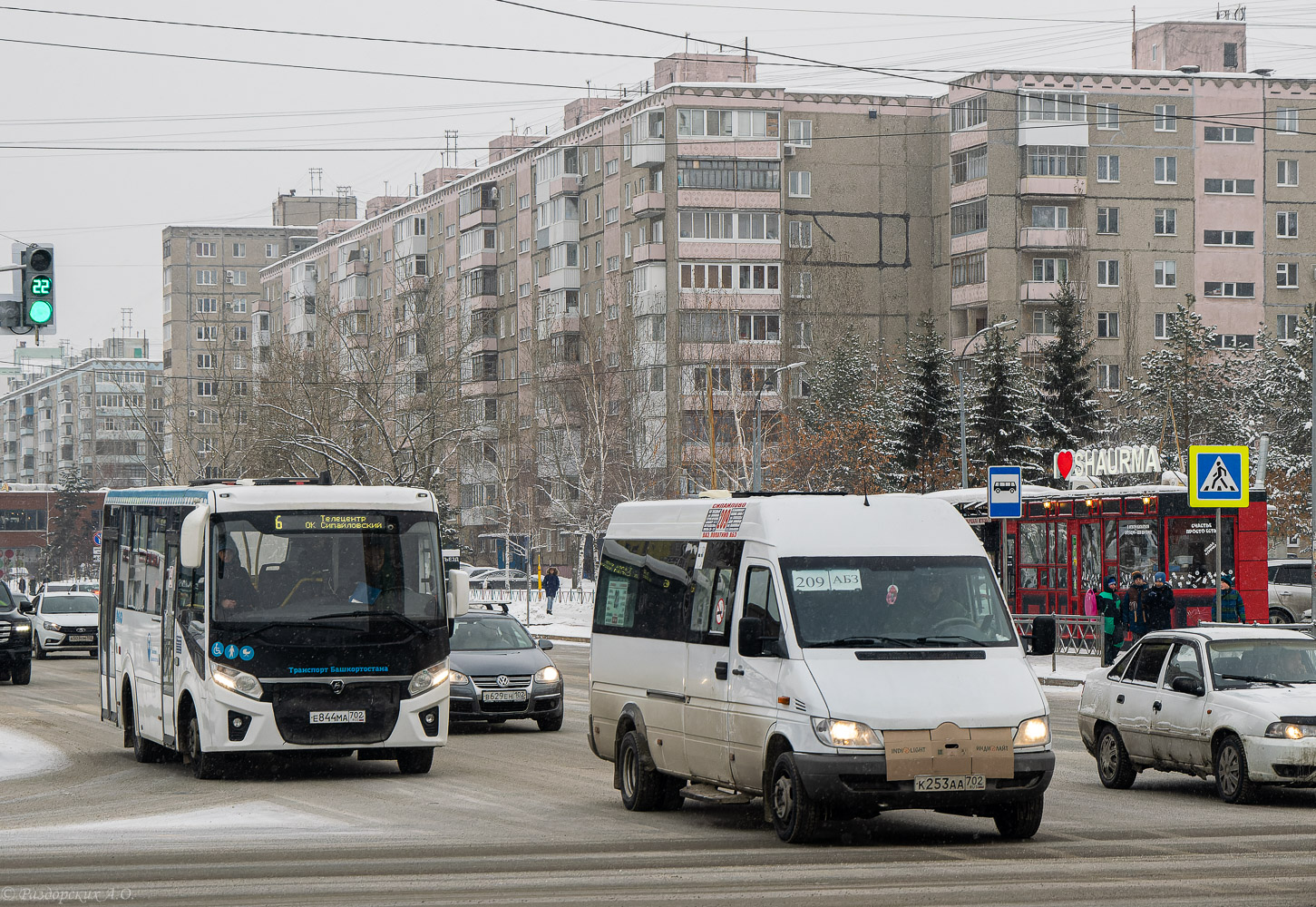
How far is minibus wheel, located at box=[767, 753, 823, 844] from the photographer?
11.7m

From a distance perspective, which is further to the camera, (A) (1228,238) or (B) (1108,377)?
(A) (1228,238)

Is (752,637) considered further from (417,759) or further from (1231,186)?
(1231,186)

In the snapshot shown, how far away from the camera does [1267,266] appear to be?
91.3 m

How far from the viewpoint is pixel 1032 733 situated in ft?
38.9

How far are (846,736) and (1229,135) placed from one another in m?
84.5

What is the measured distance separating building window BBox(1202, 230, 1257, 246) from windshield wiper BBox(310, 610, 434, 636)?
7902 centimetres

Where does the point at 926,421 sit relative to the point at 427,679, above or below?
above

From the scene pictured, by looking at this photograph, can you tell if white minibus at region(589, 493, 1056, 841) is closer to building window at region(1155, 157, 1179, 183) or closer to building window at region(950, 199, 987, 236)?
building window at region(950, 199, 987, 236)

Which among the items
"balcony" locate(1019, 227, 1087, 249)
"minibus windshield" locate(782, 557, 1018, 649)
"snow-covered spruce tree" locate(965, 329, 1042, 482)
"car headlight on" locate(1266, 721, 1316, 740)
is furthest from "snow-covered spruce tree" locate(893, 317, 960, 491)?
"minibus windshield" locate(782, 557, 1018, 649)

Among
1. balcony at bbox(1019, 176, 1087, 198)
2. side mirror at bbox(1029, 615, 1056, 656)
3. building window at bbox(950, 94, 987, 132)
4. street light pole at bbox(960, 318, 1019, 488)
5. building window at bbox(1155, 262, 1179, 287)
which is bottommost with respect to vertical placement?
side mirror at bbox(1029, 615, 1056, 656)

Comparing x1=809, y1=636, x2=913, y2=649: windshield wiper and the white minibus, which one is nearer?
the white minibus

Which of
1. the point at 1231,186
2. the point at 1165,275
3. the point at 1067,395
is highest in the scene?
Answer: the point at 1231,186

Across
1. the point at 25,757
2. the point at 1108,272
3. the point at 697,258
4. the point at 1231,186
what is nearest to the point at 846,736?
the point at 25,757

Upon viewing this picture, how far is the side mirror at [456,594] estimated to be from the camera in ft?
58.0
